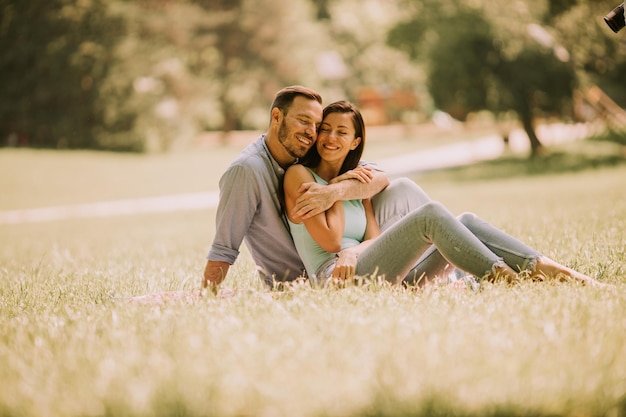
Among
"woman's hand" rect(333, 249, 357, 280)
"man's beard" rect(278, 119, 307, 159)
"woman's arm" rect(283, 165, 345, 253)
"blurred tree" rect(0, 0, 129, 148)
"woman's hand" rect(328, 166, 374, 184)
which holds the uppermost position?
"blurred tree" rect(0, 0, 129, 148)

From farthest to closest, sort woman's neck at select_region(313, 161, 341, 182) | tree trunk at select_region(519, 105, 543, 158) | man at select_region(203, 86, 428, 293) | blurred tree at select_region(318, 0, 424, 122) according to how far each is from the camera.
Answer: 1. blurred tree at select_region(318, 0, 424, 122)
2. tree trunk at select_region(519, 105, 543, 158)
3. woman's neck at select_region(313, 161, 341, 182)
4. man at select_region(203, 86, 428, 293)

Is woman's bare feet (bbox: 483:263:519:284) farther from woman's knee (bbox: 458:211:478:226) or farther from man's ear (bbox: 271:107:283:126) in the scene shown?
man's ear (bbox: 271:107:283:126)

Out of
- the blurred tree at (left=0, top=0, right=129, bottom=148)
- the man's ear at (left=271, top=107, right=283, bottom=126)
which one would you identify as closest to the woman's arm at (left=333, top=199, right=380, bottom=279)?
the man's ear at (left=271, top=107, right=283, bottom=126)

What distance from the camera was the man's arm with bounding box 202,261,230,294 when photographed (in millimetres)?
4379

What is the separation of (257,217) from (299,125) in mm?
739

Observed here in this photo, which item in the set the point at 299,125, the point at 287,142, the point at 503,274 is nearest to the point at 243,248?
the point at 287,142

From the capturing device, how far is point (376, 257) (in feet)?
→ 14.2

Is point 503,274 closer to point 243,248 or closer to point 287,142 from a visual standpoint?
point 287,142

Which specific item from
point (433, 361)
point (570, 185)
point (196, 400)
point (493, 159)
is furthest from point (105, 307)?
point (493, 159)

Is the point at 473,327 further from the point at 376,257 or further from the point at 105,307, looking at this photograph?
the point at 105,307

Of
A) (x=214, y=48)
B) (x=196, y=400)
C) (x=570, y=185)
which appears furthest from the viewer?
(x=214, y=48)

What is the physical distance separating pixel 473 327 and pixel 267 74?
4071 cm

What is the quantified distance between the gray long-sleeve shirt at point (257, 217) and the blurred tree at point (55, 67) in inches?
1120

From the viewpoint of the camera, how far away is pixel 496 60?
2098cm
